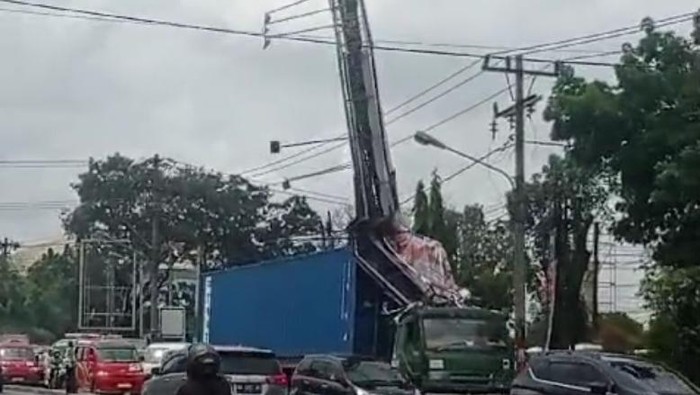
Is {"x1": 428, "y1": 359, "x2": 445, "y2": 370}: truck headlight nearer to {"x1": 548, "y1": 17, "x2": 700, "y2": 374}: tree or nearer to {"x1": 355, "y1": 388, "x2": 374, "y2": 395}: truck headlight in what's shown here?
{"x1": 355, "y1": 388, "x2": 374, "y2": 395}: truck headlight

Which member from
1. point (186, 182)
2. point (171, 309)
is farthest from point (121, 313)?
point (171, 309)

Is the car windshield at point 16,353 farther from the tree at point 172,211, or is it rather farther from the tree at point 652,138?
the tree at point 652,138

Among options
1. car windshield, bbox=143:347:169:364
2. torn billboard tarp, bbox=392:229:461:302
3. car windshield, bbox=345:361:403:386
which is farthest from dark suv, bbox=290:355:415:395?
car windshield, bbox=143:347:169:364

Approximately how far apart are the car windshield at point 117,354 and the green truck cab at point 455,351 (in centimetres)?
1850

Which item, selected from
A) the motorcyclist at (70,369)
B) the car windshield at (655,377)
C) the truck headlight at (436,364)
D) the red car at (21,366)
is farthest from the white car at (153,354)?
the car windshield at (655,377)

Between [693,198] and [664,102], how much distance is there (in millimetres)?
2668

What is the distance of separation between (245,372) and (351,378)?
1874 mm

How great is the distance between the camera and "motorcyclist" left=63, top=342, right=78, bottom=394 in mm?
47656

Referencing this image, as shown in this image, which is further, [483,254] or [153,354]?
[483,254]

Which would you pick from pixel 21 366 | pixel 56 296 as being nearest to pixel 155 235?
pixel 21 366

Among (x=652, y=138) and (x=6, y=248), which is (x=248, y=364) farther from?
(x=6, y=248)

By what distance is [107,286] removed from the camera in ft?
247

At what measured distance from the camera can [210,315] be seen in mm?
41812

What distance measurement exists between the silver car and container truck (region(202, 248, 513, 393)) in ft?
9.06
